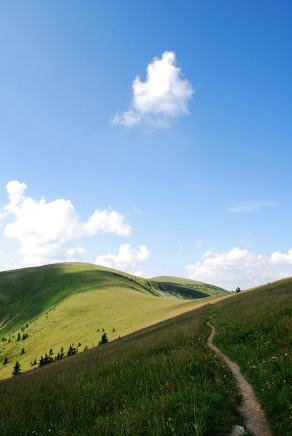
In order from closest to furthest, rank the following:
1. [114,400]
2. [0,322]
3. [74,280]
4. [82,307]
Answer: [114,400]
[82,307]
[0,322]
[74,280]

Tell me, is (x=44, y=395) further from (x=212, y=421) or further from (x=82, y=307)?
(x=82, y=307)

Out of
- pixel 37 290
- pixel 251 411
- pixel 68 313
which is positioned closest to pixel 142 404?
pixel 251 411

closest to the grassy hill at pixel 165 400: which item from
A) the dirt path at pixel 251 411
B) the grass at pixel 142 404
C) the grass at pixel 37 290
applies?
the grass at pixel 142 404

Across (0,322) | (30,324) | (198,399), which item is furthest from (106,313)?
(198,399)

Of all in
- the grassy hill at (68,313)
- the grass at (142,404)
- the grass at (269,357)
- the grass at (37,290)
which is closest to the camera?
the grass at (142,404)

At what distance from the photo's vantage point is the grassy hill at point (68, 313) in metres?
68.0

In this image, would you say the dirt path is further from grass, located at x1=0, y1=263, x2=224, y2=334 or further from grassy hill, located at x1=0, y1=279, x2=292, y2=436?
grass, located at x1=0, y1=263, x2=224, y2=334

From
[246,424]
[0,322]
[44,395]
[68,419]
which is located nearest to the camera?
[246,424]

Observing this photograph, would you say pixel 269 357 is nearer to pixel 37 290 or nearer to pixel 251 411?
pixel 251 411

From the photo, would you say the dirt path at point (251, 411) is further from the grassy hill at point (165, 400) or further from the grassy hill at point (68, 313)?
the grassy hill at point (68, 313)

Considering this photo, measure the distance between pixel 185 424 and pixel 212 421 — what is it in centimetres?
77

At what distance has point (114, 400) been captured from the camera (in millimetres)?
10469

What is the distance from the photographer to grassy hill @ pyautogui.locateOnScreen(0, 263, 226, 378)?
223 ft

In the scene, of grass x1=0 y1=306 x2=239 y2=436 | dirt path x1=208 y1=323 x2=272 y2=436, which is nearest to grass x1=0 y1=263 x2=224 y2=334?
grass x1=0 y1=306 x2=239 y2=436
